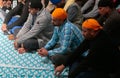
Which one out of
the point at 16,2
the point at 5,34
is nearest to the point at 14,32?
the point at 5,34

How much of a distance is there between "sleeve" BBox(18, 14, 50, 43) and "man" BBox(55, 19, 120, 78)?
94 cm

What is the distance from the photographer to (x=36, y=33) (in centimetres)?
377

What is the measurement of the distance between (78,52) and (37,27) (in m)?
0.91

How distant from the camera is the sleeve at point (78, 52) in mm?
2930

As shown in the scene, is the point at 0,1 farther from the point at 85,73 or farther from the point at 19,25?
the point at 85,73

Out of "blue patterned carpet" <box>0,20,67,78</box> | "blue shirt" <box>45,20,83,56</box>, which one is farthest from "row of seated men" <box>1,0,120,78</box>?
"blue patterned carpet" <box>0,20,67,78</box>

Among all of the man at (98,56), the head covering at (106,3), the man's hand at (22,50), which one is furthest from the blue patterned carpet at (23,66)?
the head covering at (106,3)

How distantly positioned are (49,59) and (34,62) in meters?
0.18

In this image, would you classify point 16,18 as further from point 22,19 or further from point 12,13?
point 22,19

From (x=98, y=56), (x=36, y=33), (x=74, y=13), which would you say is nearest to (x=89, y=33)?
(x=98, y=56)

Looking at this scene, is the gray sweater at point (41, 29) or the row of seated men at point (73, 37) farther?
the gray sweater at point (41, 29)

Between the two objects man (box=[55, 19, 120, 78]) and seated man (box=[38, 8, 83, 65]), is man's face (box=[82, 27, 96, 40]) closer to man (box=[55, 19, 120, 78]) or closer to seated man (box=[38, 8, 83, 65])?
man (box=[55, 19, 120, 78])

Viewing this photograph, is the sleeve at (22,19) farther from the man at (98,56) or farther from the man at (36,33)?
the man at (98,56)

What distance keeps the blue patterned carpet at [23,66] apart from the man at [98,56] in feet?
1.64
